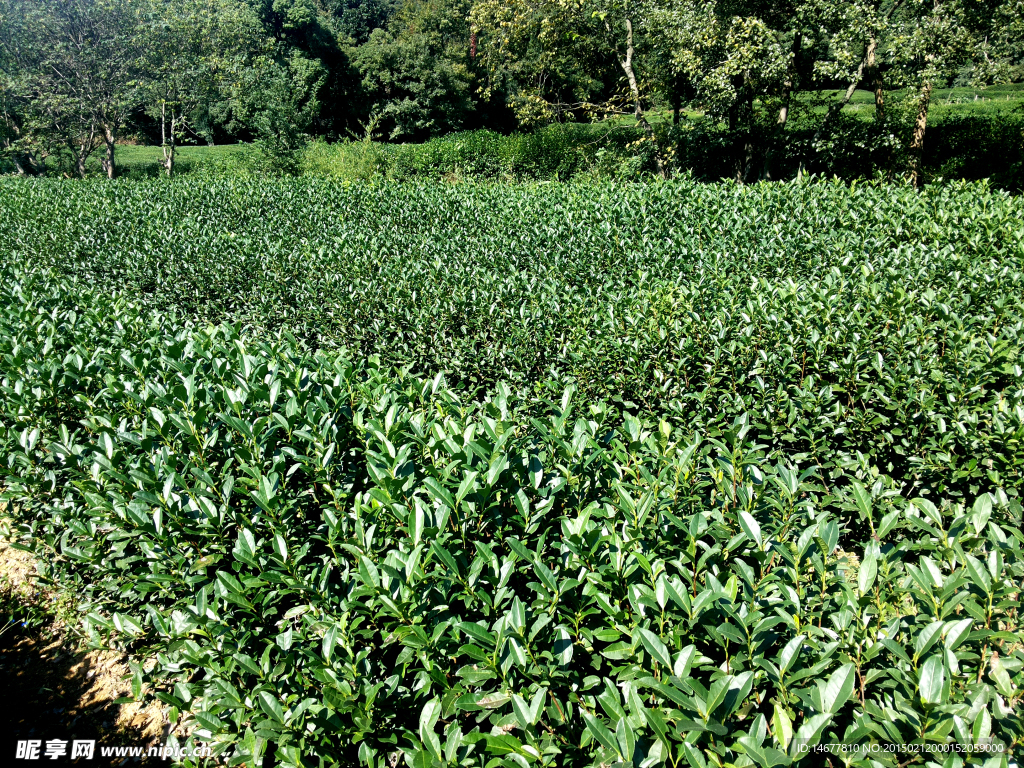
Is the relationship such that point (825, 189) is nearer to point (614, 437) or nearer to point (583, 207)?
point (583, 207)

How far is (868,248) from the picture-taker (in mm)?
6000

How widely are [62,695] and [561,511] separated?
2.91 meters

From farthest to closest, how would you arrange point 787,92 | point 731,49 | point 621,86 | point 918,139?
point 621,86
point 787,92
point 918,139
point 731,49

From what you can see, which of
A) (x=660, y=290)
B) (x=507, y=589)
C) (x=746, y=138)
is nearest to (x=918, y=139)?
(x=746, y=138)

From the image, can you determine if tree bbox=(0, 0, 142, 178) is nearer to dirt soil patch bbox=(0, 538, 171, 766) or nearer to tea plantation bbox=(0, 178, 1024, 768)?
tea plantation bbox=(0, 178, 1024, 768)

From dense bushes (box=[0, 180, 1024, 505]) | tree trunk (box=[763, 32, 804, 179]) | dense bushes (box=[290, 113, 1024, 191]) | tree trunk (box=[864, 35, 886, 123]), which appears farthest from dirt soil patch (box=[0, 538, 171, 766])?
tree trunk (box=[864, 35, 886, 123])

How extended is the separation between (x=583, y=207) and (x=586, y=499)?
21.7ft

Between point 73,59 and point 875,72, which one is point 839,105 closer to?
point 875,72

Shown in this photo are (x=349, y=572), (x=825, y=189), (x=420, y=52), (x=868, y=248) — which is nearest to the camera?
(x=349, y=572)

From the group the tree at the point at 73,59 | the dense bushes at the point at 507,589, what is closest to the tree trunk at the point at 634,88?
the dense bushes at the point at 507,589

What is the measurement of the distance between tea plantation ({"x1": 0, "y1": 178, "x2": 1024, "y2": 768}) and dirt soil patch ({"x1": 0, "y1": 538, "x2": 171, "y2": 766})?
1.40 feet

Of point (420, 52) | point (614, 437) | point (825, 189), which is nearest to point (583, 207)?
point (825, 189)

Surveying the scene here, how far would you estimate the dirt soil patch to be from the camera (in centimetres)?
288

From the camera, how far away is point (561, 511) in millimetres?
2287
